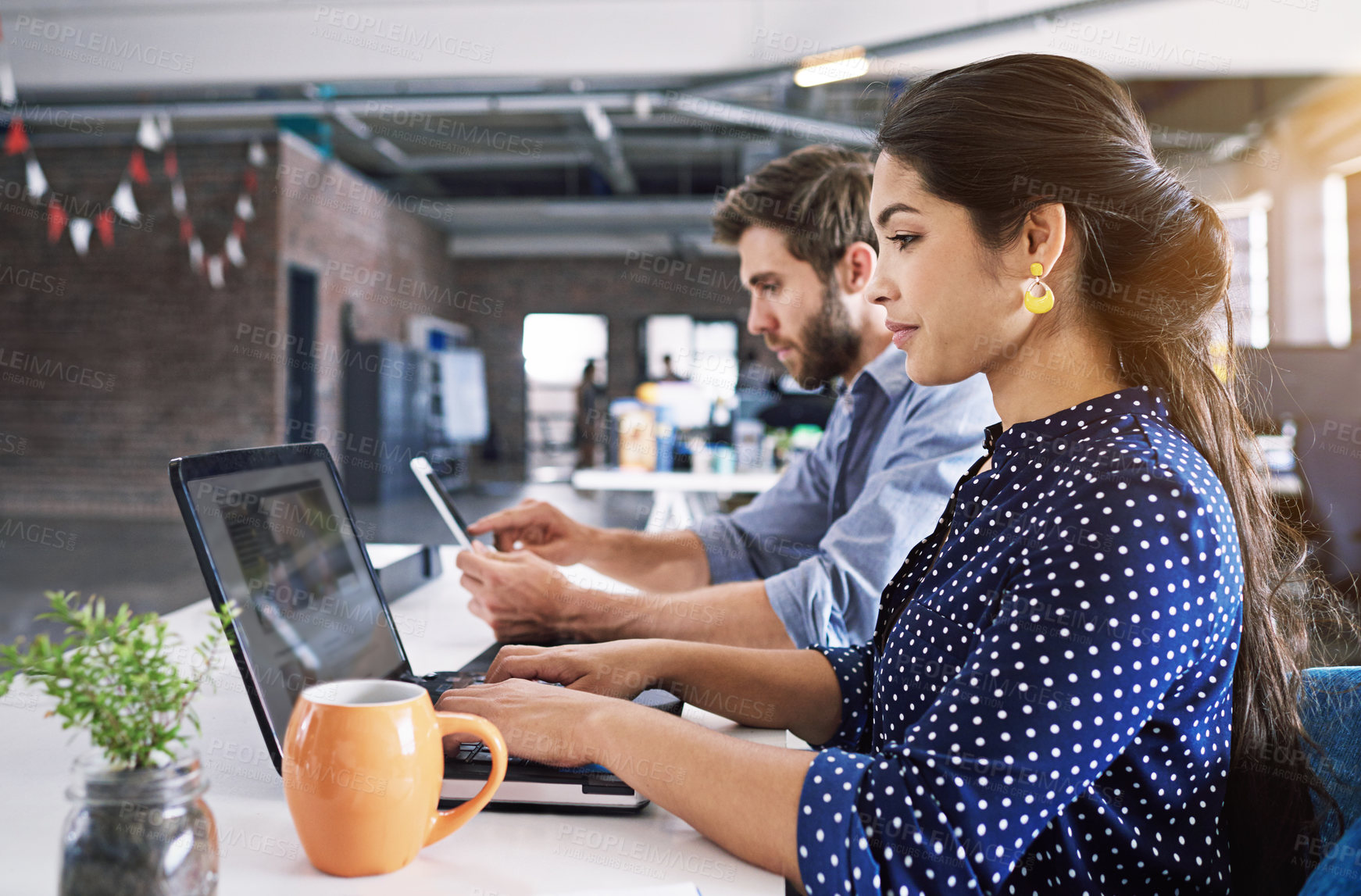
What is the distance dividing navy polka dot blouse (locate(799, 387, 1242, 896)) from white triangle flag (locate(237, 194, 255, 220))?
28.3 ft

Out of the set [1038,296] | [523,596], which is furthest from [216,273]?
[1038,296]

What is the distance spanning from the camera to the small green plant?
537 mm

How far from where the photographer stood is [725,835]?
0.75m

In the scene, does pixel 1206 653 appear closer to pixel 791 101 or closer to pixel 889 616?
pixel 889 616

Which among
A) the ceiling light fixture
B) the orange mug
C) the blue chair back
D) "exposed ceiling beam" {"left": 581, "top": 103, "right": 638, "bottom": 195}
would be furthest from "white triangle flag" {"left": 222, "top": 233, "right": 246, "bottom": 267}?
the blue chair back

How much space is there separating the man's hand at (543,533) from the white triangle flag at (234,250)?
7.52 metres

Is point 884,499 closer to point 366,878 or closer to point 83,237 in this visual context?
point 366,878

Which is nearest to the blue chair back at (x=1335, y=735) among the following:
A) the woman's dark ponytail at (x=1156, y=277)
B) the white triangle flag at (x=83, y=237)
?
the woman's dark ponytail at (x=1156, y=277)

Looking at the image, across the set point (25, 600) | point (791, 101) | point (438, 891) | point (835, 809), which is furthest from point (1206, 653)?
point (791, 101)

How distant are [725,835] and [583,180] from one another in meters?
11.3

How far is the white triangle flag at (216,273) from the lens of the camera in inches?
326

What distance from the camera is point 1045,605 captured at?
71 cm

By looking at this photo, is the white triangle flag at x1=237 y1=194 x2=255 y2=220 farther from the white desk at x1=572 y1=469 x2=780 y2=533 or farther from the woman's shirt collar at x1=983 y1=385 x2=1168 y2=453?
the woman's shirt collar at x1=983 y1=385 x2=1168 y2=453

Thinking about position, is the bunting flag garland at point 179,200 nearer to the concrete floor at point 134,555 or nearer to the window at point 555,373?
the concrete floor at point 134,555
